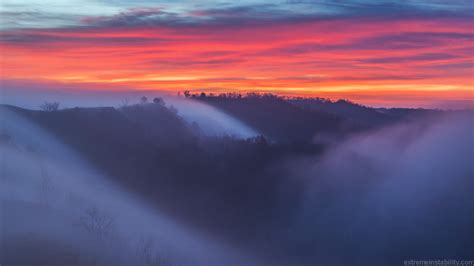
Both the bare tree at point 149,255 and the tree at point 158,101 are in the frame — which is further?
the tree at point 158,101

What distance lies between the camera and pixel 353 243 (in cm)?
3091

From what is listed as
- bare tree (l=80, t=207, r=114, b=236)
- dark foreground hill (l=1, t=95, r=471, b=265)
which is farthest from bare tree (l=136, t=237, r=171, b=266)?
dark foreground hill (l=1, t=95, r=471, b=265)

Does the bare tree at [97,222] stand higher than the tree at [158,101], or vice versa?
the tree at [158,101]

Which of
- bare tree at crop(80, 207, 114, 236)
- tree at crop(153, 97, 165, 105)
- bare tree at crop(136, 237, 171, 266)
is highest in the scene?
tree at crop(153, 97, 165, 105)

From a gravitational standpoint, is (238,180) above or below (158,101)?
below

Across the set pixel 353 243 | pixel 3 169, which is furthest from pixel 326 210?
pixel 3 169

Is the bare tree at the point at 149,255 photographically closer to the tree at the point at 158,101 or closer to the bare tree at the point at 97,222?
the bare tree at the point at 97,222

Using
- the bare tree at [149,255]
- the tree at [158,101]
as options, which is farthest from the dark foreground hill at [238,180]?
the bare tree at [149,255]

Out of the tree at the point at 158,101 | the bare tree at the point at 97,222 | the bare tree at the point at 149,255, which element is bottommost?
the bare tree at the point at 149,255

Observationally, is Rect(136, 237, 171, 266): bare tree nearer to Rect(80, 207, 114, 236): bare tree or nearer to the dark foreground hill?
Rect(80, 207, 114, 236): bare tree

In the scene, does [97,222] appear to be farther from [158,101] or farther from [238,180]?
[158,101]

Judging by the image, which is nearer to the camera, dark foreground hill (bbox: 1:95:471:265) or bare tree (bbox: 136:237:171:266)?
bare tree (bbox: 136:237:171:266)

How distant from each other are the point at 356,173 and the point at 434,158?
12110mm

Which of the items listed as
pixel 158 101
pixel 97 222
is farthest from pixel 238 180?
pixel 97 222
